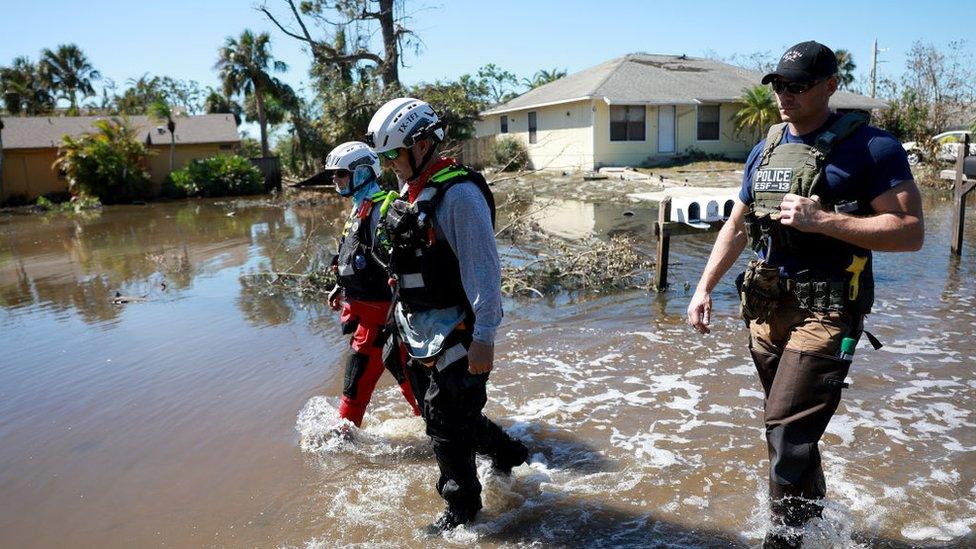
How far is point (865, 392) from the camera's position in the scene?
5.23 metres

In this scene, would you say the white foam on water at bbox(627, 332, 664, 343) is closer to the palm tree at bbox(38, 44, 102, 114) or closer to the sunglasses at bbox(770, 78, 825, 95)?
the sunglasses at bbox(770, 78, 825, 95)

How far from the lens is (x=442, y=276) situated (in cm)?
314

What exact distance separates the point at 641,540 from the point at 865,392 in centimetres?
279

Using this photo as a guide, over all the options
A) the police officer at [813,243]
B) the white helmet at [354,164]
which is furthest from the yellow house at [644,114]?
the police officer at [813,243]

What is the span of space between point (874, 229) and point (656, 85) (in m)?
28.2

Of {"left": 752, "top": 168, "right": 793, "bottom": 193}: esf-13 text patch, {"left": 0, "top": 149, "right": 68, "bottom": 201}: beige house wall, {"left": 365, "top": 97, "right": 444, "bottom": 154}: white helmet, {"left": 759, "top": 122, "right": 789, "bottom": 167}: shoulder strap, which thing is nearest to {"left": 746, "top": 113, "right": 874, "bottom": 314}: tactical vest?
{"left": 752, "top": 168, "right": 793, "bottom": 193}: esf-13 text patch

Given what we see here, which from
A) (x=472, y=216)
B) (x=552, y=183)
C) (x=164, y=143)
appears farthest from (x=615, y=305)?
(x=164, y=143)

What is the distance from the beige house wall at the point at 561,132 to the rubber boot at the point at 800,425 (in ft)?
77.8

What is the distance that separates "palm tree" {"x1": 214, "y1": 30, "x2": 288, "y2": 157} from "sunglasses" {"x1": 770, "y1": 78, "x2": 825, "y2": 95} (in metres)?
40.2

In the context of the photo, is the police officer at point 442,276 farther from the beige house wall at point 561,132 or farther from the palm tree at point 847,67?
the palm tree at point 847,67

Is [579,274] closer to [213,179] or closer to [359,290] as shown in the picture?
[359,290]

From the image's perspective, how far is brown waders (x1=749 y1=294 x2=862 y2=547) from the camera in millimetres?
2758

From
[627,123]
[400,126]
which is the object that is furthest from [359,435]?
[627,123]

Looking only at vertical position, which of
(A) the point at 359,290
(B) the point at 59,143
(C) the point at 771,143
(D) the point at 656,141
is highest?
(B) the point at 59,143
